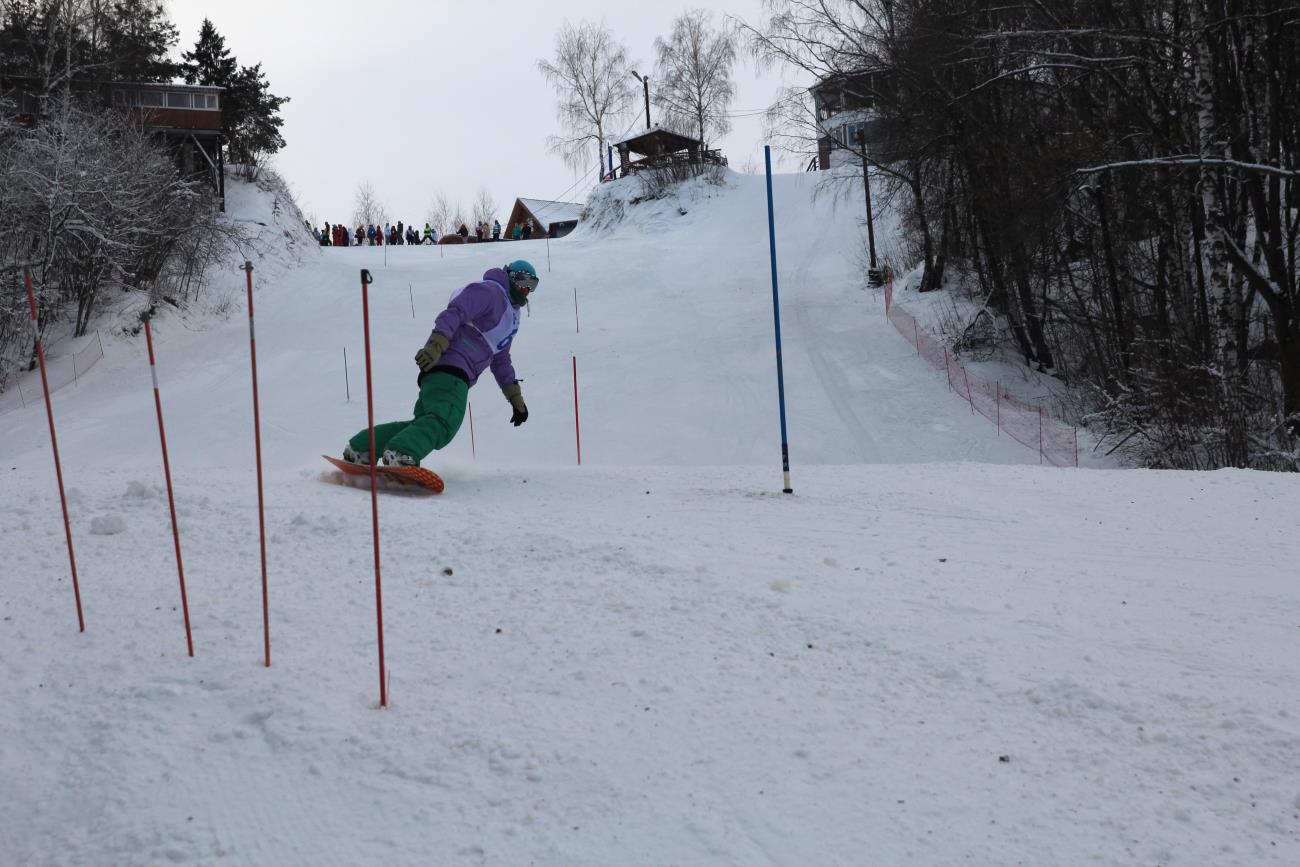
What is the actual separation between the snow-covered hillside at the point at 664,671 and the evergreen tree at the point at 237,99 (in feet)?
104

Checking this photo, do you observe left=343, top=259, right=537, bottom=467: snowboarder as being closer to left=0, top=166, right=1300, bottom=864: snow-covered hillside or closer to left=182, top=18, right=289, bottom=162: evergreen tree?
left=0, top=166, right=1300, bottom=864: snow-covered hillside

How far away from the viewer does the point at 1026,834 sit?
2.39 m

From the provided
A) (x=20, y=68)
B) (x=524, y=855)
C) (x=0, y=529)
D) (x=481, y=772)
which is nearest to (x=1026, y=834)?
(x=524, y=855)

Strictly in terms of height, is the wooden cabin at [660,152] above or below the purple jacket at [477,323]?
above

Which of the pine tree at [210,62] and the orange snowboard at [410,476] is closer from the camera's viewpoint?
the orange snowboard at [410,476]

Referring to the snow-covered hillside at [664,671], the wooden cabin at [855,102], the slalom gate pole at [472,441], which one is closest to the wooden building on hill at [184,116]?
the slalom gate pole at [472,441]

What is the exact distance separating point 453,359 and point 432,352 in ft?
1.29

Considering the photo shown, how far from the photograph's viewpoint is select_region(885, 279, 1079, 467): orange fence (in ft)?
42.2

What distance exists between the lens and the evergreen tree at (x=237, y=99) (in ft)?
111

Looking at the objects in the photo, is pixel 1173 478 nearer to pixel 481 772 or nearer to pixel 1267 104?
pixel 481 772

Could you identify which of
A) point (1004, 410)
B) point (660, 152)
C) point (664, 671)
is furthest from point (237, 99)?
point (664, 671)

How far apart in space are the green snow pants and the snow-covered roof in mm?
49460

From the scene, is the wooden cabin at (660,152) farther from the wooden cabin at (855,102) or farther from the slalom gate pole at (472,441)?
→ the slalom gate pole at (472,441)

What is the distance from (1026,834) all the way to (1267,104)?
13.3 meters
